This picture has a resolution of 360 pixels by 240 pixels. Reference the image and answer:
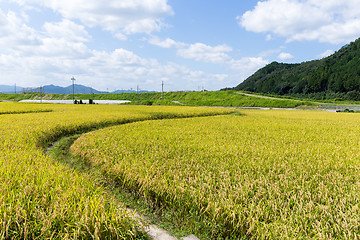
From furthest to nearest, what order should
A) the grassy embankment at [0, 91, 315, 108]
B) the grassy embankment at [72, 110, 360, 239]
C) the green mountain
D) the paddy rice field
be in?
1. the green mountain
2. the grassy embankment at [0, 91, 315, 108]
3. the grassy embankment at [72, 110, 360, 239]
4. the paddy rice field

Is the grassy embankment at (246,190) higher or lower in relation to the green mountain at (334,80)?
lower

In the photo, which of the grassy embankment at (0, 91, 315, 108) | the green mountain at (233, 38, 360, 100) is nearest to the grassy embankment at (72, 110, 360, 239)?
the grassy embankment at (0, 91, 315, 108)

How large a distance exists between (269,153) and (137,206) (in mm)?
4783

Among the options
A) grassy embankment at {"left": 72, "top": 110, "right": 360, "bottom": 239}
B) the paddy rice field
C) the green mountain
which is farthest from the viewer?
the green mountain

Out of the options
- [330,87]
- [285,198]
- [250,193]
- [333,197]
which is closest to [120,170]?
[250,193]

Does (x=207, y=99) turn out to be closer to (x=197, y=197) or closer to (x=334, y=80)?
(x=334, y=80)

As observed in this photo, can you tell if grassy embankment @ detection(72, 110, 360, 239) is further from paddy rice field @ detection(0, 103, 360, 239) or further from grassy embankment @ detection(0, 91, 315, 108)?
grassy embankment @ detection(0, 91, 315, 108)

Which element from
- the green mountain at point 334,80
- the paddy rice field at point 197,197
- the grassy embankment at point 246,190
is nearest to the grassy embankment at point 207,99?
the green mountain at point 334,80

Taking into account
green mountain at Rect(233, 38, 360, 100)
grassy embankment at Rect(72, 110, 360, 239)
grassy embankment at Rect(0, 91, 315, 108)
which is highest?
green mountain at Rect(233, 38, 360, 100)

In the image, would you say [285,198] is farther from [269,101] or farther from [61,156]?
[269,101]

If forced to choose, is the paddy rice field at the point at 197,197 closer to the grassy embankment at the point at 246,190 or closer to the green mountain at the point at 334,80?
the grassy embankment at the point at 246,190

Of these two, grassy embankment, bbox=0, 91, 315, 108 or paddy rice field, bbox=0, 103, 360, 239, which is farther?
grassy embankment, bbox=0, 91, 315, 108

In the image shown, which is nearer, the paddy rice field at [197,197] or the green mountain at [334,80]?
the paddy rice field at [197,197]

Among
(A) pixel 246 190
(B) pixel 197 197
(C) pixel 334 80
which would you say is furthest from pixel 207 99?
(B) pixel 197 197
